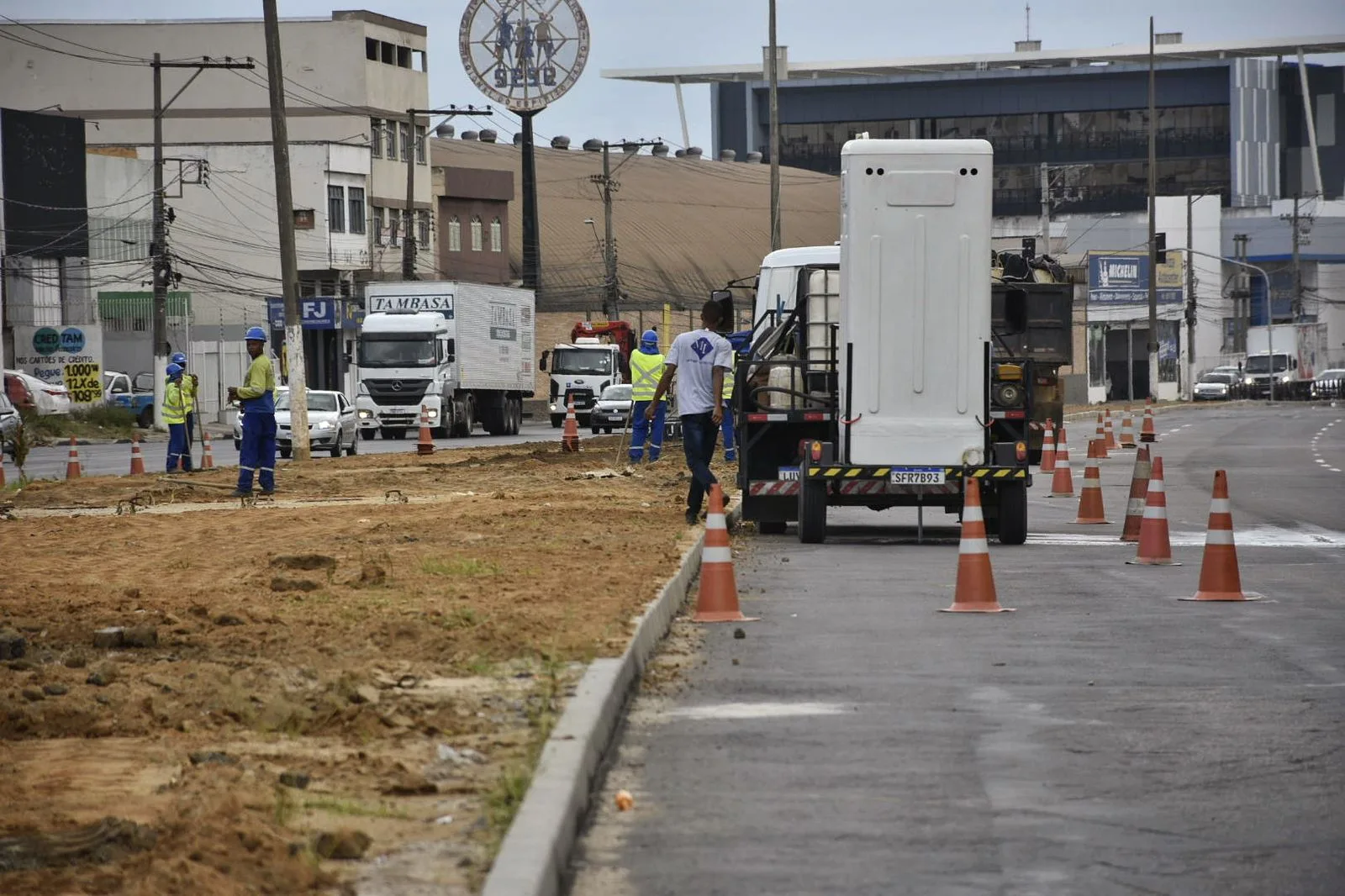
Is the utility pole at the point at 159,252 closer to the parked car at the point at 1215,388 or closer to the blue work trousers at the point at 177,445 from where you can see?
the blue work trousers at the point at 177,445

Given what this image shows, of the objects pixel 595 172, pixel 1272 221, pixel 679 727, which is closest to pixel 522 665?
pixel 679 727

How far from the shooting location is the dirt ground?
5664 millimetres

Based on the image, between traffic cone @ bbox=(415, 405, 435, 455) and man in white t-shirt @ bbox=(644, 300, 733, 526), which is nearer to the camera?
Answer: man in white t-shirt @ bbox=(644, 300, 733, 526)

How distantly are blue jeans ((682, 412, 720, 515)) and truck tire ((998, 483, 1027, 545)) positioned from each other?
245 cm

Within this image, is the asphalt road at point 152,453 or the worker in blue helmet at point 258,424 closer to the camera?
the worker in blue helmet at point 258,424

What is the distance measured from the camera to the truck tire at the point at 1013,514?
17172mm

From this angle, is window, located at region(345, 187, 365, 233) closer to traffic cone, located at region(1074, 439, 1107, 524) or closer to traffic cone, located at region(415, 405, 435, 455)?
traffic cone, located at region(415, 405, 435, 455)

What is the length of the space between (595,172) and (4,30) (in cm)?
3248

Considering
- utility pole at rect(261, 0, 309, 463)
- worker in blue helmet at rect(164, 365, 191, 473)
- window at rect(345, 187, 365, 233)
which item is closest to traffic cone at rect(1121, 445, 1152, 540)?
worker in blue helmet at rect(164, 365, 191, 473)

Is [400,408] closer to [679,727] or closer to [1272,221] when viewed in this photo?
[679,727]

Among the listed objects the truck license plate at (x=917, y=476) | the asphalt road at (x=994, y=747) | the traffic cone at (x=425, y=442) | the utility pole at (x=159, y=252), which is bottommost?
the asphalt road at (x=994, y=747)

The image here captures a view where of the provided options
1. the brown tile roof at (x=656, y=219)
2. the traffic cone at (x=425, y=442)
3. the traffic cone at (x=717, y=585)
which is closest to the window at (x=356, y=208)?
the brown tile roof at (x=656, y=219)

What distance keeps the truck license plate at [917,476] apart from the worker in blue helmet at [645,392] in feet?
35.9

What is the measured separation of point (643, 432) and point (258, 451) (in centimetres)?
669
